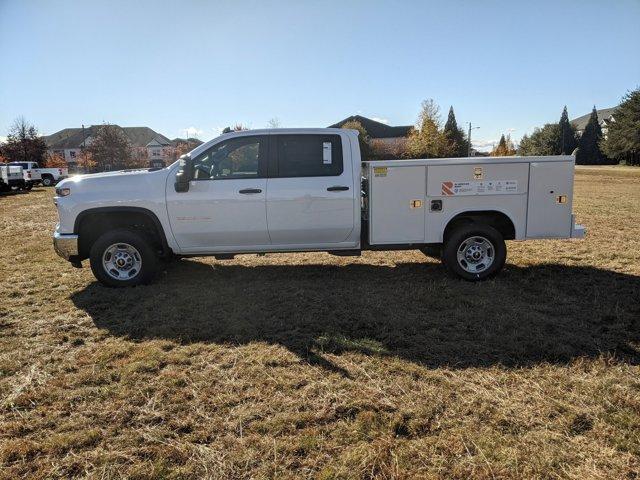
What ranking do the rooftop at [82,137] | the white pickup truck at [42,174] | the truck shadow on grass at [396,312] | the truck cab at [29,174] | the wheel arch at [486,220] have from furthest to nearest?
the rooftop at [82,137]
the white pickup truck at [42,174]
the truck cab at [29,174]
the wheel arch at [486,220]
the truck shadow on grass at [396,312]

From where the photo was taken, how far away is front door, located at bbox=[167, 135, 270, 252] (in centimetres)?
572

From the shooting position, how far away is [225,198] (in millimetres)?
5723

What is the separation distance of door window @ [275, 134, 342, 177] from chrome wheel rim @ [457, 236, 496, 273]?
75.6 inches

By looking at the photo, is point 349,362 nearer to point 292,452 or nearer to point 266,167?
point 292,452

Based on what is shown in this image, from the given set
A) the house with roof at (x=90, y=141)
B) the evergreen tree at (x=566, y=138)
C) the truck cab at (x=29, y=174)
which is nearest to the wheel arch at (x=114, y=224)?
the truck cab at (x=29, y=174)

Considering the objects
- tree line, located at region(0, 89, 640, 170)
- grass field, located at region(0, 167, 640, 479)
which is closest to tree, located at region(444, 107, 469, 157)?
tree line, located at region(0, 89, 640, 170)

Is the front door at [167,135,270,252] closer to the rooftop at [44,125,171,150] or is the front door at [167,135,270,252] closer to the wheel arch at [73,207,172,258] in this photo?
the wheel arch at [73,207,172,258]

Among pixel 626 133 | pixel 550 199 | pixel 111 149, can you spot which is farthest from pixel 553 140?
pixel 550 199

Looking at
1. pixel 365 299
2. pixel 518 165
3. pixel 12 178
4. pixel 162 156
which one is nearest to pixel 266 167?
pixel 365 299

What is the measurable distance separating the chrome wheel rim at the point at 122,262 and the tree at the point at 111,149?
55815mm

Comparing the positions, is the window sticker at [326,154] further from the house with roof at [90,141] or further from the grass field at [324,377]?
the house with roof at [90,141]

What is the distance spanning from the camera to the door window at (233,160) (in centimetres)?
577

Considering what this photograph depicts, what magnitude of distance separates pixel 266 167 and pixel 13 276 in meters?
4.13

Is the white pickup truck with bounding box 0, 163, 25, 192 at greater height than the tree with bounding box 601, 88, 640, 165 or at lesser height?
lesser
